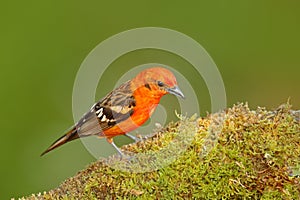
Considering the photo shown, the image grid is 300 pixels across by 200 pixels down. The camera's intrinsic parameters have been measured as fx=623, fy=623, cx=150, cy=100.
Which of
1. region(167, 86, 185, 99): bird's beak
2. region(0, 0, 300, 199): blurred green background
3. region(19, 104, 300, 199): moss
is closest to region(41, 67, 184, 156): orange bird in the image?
region(167, 86, 185, 99): bird's beak

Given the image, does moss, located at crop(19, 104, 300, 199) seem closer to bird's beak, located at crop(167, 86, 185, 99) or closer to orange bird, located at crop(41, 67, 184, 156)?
orange bird, located at crop(41, 67, 184, 156)

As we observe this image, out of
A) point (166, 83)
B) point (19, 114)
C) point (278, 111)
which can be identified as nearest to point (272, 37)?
point (19, 114)

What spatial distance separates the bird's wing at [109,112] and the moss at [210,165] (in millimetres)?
147

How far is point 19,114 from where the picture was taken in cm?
562

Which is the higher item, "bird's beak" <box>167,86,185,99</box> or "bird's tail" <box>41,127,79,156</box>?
"bird's beak" <box>167,86,185,99</box>

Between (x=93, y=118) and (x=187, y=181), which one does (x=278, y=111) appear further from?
(x=93, y=118)

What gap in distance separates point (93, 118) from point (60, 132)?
3.02m

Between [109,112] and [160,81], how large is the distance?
1.18 ft

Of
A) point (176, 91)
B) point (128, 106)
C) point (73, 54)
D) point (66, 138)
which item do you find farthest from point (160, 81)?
point (73, 54)

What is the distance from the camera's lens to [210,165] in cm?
238

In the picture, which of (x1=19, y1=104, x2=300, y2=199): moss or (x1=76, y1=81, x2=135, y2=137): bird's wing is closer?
(x1=19, y1=104, x2=300, y2=199): moss

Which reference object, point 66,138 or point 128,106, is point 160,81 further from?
point 66,138

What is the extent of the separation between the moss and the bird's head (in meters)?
0.27

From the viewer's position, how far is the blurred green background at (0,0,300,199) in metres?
5.54
